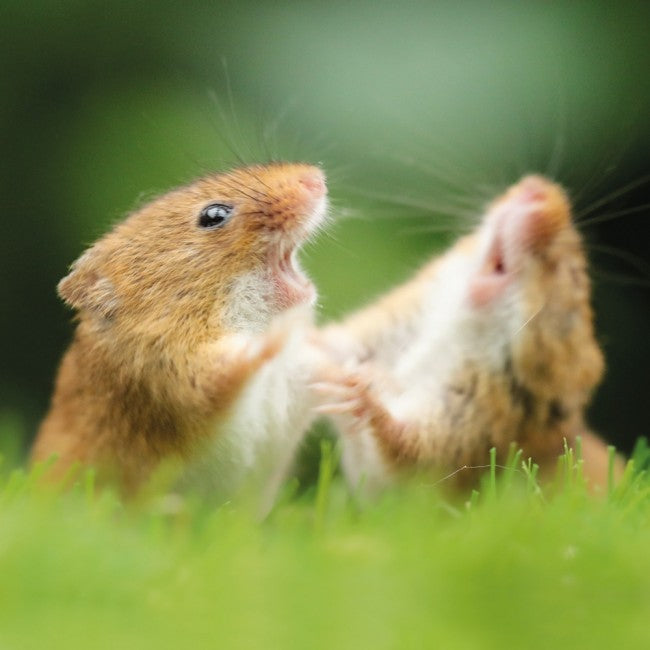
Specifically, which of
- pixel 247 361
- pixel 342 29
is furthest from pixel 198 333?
pixel 342 29

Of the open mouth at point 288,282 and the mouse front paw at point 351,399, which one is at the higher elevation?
the open mouth at point 288,282

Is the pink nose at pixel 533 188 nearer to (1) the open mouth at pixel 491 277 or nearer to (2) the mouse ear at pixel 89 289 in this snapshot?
(1) the open mouth at pixel 491 277

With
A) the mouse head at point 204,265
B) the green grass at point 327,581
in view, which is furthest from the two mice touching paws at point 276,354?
the green grass at point 327,581

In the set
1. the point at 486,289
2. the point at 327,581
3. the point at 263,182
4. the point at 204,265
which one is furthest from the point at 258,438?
the point at 327,581

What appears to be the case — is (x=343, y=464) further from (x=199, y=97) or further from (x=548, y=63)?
(x=548, y=63)

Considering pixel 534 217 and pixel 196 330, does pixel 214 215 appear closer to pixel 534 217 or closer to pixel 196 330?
pixel 196 330

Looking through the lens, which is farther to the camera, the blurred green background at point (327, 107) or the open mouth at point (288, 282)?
the blurred green background at point (327, 107)
